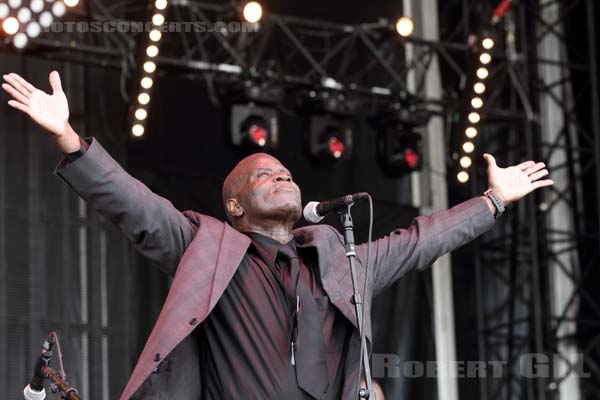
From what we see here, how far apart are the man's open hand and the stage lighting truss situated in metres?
4.23

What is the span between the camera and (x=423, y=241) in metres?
4.46

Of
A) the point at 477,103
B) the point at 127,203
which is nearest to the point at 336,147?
the point at 477,103

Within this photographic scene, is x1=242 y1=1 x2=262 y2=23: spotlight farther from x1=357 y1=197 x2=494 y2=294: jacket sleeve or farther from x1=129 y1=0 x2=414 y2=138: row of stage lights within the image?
x1=357 y1=197 x2=494 y2=294: jacket sleeve

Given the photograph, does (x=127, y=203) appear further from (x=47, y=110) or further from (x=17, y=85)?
(x=17, y=85)

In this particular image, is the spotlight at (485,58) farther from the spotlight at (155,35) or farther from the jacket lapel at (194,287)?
the jacket lapel at (194,287)

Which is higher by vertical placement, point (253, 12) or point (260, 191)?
point (253, 12)

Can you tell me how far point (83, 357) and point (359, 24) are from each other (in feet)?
12.3

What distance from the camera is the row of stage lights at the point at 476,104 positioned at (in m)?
9.10

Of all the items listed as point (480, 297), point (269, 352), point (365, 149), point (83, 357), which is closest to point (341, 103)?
point (365, 149)

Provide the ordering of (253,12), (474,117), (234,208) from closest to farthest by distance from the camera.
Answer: (234,208), (253,12), (474,117)

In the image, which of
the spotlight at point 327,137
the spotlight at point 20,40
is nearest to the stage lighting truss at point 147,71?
the spotlight at point 20,40

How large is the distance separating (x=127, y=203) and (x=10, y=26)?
4.31m

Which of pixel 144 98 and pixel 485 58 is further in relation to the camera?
pixel 485 58

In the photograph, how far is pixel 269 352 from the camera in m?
4.00
